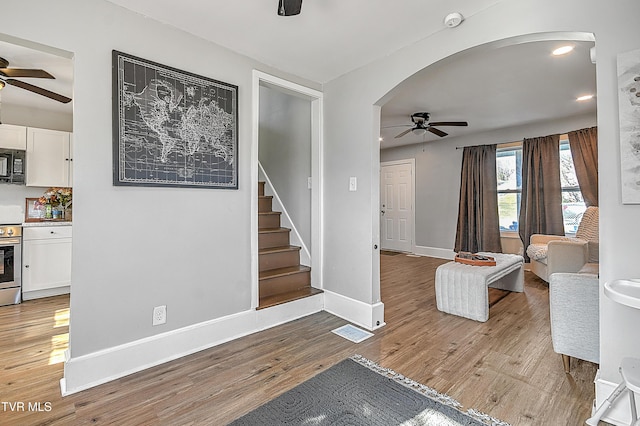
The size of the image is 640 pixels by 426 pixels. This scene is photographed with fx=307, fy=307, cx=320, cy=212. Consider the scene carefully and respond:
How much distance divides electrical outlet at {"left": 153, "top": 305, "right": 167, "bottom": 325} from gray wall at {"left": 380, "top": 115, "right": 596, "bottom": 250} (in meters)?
5.43

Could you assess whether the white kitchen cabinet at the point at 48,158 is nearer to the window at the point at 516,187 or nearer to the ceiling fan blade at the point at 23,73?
the ceiling fan blade at the point at 23,73

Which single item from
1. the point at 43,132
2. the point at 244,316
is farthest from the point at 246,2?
the point at 43,132

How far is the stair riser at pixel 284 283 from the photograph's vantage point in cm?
297

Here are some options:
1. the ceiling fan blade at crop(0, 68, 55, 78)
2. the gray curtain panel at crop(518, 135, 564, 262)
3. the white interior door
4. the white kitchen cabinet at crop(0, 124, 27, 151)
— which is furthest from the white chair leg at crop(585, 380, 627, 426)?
the white kitchen cabinet at crop(0, 124, 27, 151)

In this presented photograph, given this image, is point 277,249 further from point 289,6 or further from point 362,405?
point 289,6

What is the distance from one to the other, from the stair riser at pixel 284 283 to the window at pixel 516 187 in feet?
13.6

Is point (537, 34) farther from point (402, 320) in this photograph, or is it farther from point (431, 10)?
point (402, 320)

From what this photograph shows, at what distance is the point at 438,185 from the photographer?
6.34 meters

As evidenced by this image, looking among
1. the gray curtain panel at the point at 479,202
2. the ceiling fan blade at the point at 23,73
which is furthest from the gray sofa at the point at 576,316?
the ceiling fan blade at the point at 23,73

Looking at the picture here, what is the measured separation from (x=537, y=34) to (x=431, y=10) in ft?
2.12

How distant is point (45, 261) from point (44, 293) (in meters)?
0.41

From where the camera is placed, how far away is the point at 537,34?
180cm

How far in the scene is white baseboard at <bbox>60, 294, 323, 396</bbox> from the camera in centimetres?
184

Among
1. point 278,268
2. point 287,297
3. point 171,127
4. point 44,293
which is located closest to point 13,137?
point 44,293
